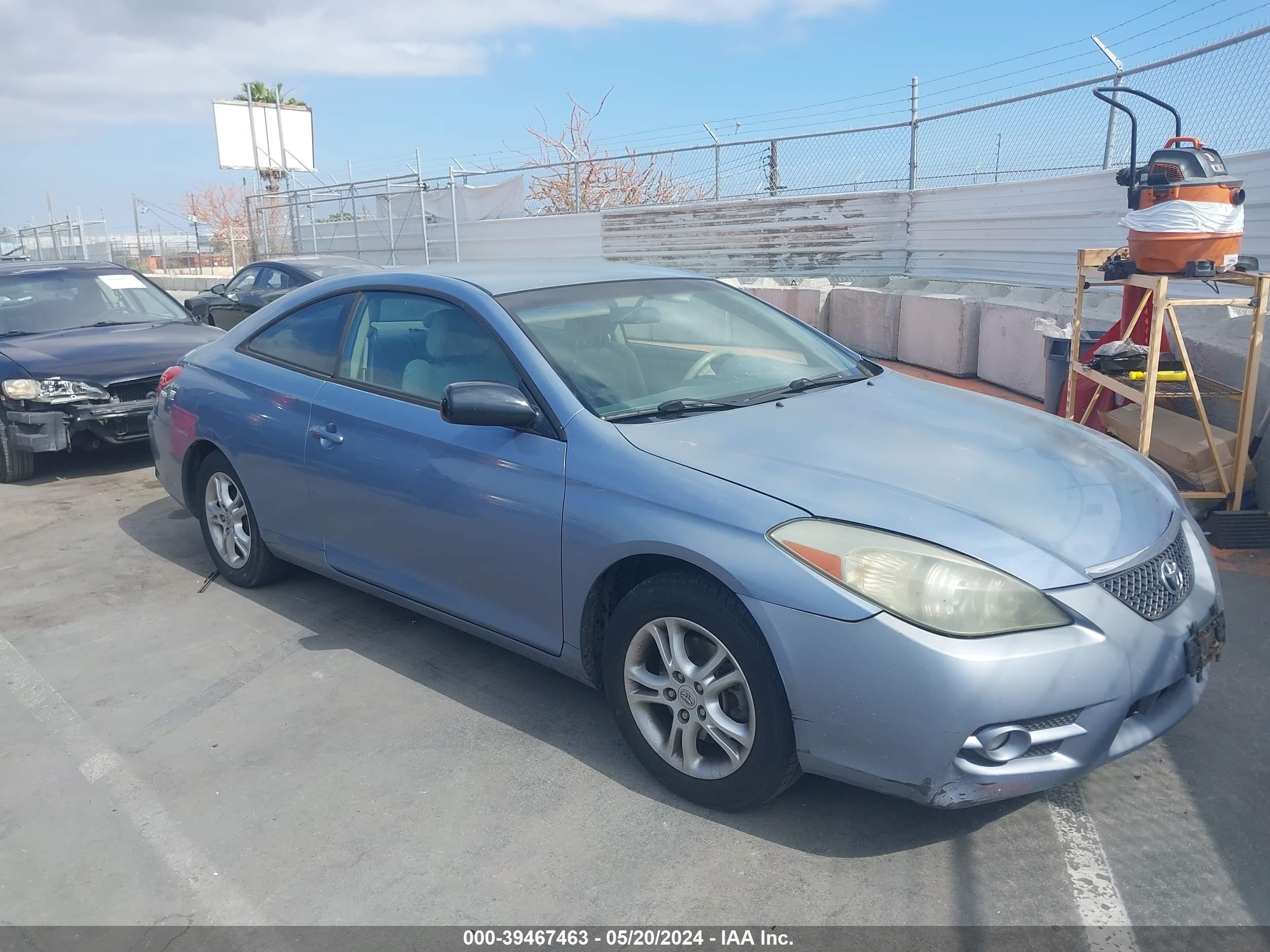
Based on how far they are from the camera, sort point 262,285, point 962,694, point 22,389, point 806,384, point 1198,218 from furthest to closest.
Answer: point 262,285 → point 22,389 → point 1198,218 → point 806,384 → point 962,694

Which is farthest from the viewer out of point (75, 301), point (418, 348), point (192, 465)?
point (75, 301)

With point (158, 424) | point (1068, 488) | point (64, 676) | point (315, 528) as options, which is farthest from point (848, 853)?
point (158, 424)

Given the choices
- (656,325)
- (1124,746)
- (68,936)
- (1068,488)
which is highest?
(656,325)

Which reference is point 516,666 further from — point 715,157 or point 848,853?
point 715,157

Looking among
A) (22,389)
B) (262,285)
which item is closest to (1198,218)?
(22,389)

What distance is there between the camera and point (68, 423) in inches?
281

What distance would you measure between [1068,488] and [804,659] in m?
1.05

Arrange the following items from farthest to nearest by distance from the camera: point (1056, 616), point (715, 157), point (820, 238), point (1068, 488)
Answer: point (715, 157) < point (820, 238) < point (1068, 488) < point (1056, 616)

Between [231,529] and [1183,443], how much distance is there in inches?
201

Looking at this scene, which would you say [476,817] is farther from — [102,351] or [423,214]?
[423,214]

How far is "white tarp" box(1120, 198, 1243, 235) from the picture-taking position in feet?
17.5

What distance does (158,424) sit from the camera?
538 centimetres

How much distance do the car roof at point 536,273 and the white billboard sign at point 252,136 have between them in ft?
104

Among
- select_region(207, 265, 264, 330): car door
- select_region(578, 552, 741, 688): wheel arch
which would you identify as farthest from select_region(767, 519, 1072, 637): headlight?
select_region(207, 265, 264, 330): car door
